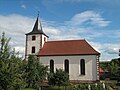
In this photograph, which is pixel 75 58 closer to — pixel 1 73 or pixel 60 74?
pixel 60 74

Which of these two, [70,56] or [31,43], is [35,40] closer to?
[31,43]

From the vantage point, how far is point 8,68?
1382 cm

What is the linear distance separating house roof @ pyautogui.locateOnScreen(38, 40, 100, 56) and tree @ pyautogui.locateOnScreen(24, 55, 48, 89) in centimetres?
1105

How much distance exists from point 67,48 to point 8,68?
90.1ft

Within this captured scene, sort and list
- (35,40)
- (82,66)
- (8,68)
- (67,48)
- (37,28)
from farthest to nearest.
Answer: (37,28), (35,40), (67,48), (82,66), (8,68)

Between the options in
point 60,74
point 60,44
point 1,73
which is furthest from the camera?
point 60,44

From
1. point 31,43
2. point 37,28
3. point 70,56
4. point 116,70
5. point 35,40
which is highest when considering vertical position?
point 37,28

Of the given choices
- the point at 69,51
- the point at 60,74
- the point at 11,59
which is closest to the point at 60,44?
the point at 69,51

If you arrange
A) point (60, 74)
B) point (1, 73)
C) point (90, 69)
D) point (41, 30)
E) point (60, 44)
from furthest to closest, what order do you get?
point (41, 30)
point (60, 44)
point (90, 69)
point (60, 74)
point (1, 73)

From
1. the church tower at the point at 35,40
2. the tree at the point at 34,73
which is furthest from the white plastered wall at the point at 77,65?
the tree at the point at 34,73

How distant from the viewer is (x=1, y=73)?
13.6 meters

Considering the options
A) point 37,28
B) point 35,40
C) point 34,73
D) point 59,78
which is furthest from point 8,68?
point 37,28

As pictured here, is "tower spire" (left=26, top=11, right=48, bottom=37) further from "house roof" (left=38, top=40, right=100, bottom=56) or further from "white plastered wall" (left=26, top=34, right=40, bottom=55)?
"house roof" (left=38, top=40, right=100, bottom=56)

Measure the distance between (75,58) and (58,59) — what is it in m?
3.12
